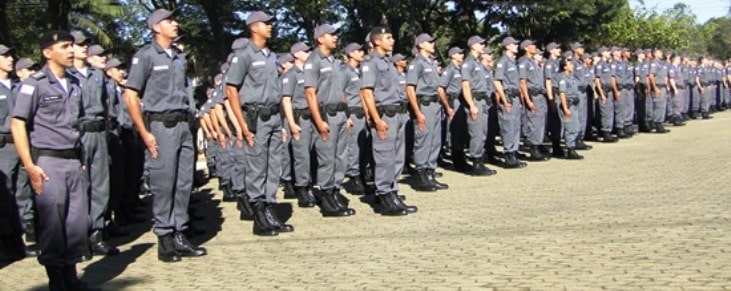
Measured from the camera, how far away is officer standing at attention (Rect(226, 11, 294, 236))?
24.6 ft

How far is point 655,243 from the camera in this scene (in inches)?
245

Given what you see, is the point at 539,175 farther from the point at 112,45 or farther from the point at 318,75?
the point at 112,45

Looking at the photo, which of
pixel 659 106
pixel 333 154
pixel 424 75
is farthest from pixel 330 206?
pixel 659 106

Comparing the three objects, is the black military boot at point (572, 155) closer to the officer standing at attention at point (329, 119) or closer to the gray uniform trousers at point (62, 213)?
the officer standing at attention at point (329, 119)

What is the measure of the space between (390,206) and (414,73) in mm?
2100

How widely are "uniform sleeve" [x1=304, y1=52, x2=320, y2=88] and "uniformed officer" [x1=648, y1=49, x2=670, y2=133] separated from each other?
1093 cm

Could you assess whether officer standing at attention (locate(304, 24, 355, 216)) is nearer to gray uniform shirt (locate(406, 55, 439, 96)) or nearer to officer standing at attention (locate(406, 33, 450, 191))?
gray uniform shirt (locate(406, 55, 439, 96))

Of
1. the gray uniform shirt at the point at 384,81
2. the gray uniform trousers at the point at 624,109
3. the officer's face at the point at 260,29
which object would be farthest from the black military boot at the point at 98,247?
the gray uniform trousers at the point at 624,109

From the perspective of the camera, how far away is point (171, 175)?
6.57 metres

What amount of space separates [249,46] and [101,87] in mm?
1421

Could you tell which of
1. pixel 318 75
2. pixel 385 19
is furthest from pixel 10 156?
pixel 385 19

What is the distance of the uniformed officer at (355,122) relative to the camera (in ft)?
31.9

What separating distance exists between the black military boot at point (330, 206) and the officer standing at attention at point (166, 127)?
2225mm

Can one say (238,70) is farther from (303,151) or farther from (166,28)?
(303,151)
